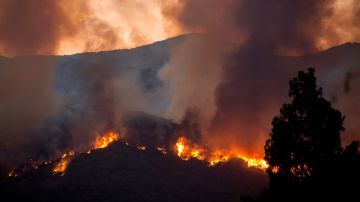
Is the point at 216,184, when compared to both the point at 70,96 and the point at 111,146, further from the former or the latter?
the point at 70,96

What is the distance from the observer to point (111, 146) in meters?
141

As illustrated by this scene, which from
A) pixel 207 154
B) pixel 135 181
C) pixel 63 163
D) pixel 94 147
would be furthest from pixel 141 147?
pixel 63 163

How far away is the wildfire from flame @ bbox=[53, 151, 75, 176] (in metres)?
34.2

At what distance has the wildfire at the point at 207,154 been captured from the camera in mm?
125062

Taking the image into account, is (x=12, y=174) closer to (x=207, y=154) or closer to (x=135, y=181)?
(x=135, y=181)

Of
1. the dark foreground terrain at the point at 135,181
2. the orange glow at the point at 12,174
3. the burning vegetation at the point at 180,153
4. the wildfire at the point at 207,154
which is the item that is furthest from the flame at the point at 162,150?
the orange glow at the point at 12,174

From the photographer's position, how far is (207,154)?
134 meters

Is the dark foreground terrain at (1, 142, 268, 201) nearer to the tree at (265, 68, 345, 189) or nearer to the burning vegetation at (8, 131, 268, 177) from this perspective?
the burning vegetation at (8, 131, 268, 177)

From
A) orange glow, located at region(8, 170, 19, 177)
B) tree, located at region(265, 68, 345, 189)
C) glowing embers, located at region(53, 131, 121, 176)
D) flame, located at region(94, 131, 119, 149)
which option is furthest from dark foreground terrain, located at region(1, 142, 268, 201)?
tree, located at region(265, 68, 345, 189)

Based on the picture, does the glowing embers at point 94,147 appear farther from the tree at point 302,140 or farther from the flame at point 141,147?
the tree at point 302,140

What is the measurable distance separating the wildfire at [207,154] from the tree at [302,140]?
95711 mm

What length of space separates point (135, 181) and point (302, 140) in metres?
104

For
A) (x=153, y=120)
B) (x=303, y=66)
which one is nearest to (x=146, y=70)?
(x=153, y=120)

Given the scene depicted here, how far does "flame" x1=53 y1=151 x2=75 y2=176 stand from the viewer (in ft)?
430
